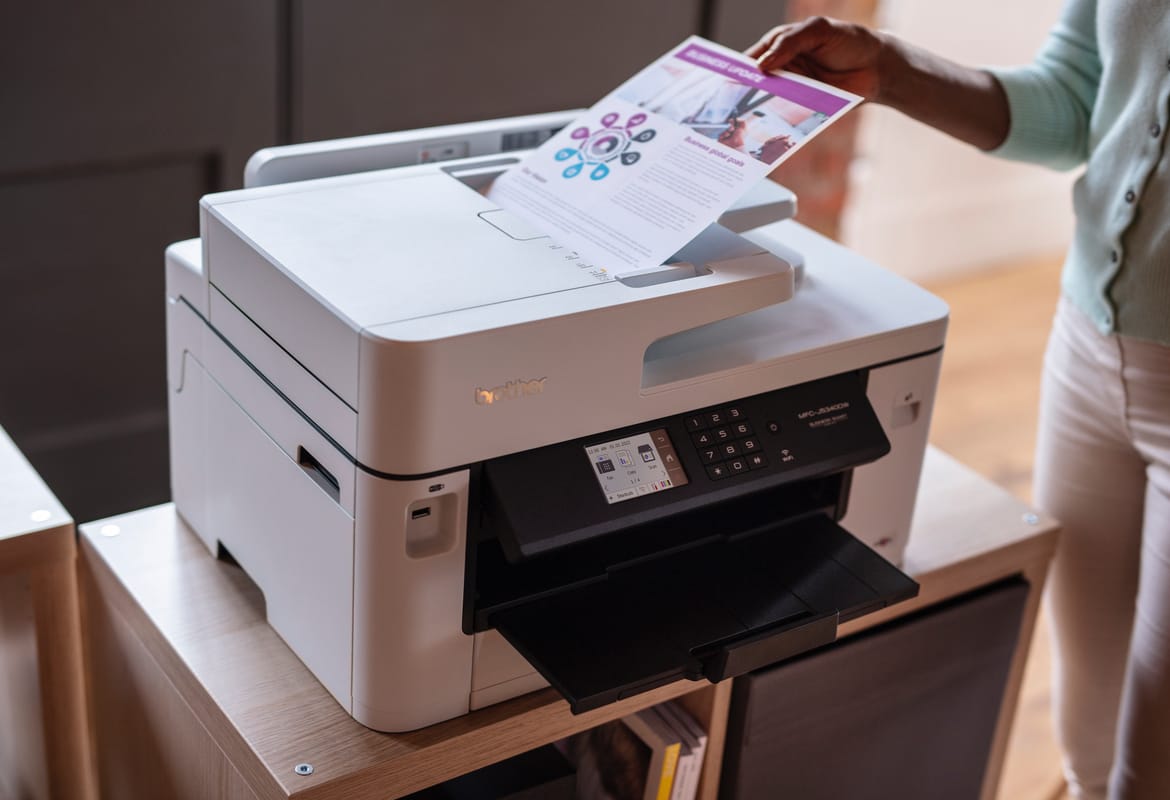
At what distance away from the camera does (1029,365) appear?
127 inches

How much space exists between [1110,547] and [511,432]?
2.63ft

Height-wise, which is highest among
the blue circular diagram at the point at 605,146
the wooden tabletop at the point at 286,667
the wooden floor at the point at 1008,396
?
the blue circular diagram at the point at 605,146

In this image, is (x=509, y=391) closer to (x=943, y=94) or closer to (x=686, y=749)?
(x=686, y=749)

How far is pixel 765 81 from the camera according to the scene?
3.79 feet

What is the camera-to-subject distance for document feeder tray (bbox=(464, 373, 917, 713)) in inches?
39.3

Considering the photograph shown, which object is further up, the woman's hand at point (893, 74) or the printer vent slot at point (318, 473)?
the woman's hand at point (893, 74)

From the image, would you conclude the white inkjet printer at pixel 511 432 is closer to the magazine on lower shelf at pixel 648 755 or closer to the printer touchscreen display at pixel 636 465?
the printer touchscreen display at pixel 636 465

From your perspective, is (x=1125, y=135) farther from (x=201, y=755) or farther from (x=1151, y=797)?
(x=201, y=755)

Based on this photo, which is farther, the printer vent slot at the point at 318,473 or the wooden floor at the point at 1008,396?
the wooden floor at the point at 1008,396

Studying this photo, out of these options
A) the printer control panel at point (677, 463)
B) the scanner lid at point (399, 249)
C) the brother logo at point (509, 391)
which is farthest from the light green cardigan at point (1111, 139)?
the brother logo at point (509, 391)

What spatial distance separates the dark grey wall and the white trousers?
115 centimetres

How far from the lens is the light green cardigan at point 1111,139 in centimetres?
126

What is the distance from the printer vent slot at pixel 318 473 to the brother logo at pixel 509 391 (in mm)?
153

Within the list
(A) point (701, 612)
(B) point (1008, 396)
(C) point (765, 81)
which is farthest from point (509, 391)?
(B) point (1008, 396)
